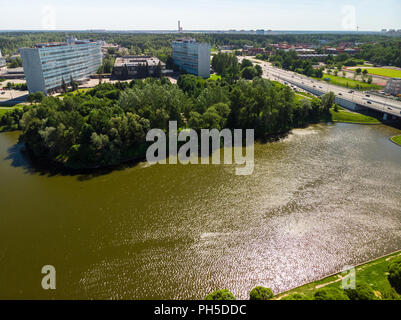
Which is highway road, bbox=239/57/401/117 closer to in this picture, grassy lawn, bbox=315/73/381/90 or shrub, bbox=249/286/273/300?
grassy lawn, bbox=315/73/381/90

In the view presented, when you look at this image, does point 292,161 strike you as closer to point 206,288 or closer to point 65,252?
point 206,288

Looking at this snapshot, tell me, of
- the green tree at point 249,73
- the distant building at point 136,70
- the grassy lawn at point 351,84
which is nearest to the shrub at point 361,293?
the grassy lawn at point 351,84

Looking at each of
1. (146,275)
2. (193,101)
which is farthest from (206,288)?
(193,101)

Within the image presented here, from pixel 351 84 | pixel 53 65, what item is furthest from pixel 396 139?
pixel 53 65

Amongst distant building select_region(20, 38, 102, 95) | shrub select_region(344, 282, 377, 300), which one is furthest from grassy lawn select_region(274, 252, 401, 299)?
distant building select_region(20, 38, 102, 95)

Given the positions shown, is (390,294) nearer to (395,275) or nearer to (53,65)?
(395,275)

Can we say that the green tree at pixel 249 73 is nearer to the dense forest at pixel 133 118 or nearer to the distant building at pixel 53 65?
the dense forest at pixel 133 118

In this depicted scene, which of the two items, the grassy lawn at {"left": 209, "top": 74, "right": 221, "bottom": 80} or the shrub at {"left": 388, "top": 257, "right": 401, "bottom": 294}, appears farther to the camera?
the grassy lawn at {"left": 209, "top": 74, "right": 221, "bottom": 80}
